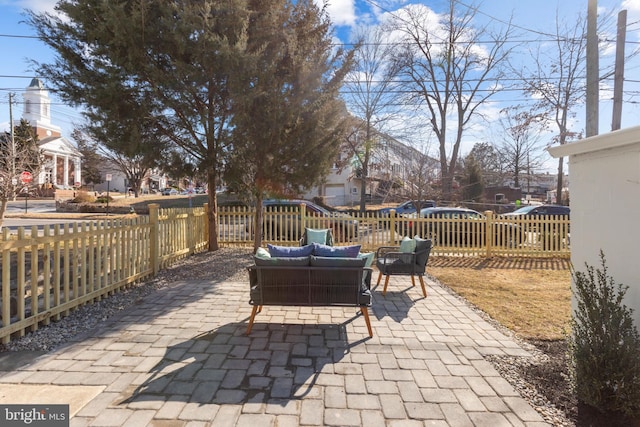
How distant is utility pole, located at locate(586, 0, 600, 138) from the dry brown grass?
305 centimetres

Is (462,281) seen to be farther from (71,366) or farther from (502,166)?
(502,166)

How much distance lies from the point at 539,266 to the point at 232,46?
8842 mm

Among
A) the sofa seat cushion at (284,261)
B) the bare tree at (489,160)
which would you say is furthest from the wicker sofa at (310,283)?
the bare tree at (489,160)

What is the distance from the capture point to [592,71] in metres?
6.14

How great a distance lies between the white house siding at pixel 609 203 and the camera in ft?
7.79

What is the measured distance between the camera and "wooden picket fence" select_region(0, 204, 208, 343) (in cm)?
359

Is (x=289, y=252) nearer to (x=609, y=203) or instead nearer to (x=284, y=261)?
(x=284, y=261)

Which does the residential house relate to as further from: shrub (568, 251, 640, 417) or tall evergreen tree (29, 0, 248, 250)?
shrub (568, 251, 640, 417)

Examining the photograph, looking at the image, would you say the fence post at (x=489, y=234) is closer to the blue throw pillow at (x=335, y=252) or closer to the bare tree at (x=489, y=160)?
the blue throw pillow at (x=335, y=252)

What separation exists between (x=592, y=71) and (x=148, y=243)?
8846 mm

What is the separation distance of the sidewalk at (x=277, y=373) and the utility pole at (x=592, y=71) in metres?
4.55

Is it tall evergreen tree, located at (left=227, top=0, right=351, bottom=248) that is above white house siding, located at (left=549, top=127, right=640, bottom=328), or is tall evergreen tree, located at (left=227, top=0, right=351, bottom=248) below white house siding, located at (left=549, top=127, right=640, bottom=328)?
above

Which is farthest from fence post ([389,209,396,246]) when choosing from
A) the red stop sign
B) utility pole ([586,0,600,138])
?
the red stop sign

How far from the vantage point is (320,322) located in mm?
4238
